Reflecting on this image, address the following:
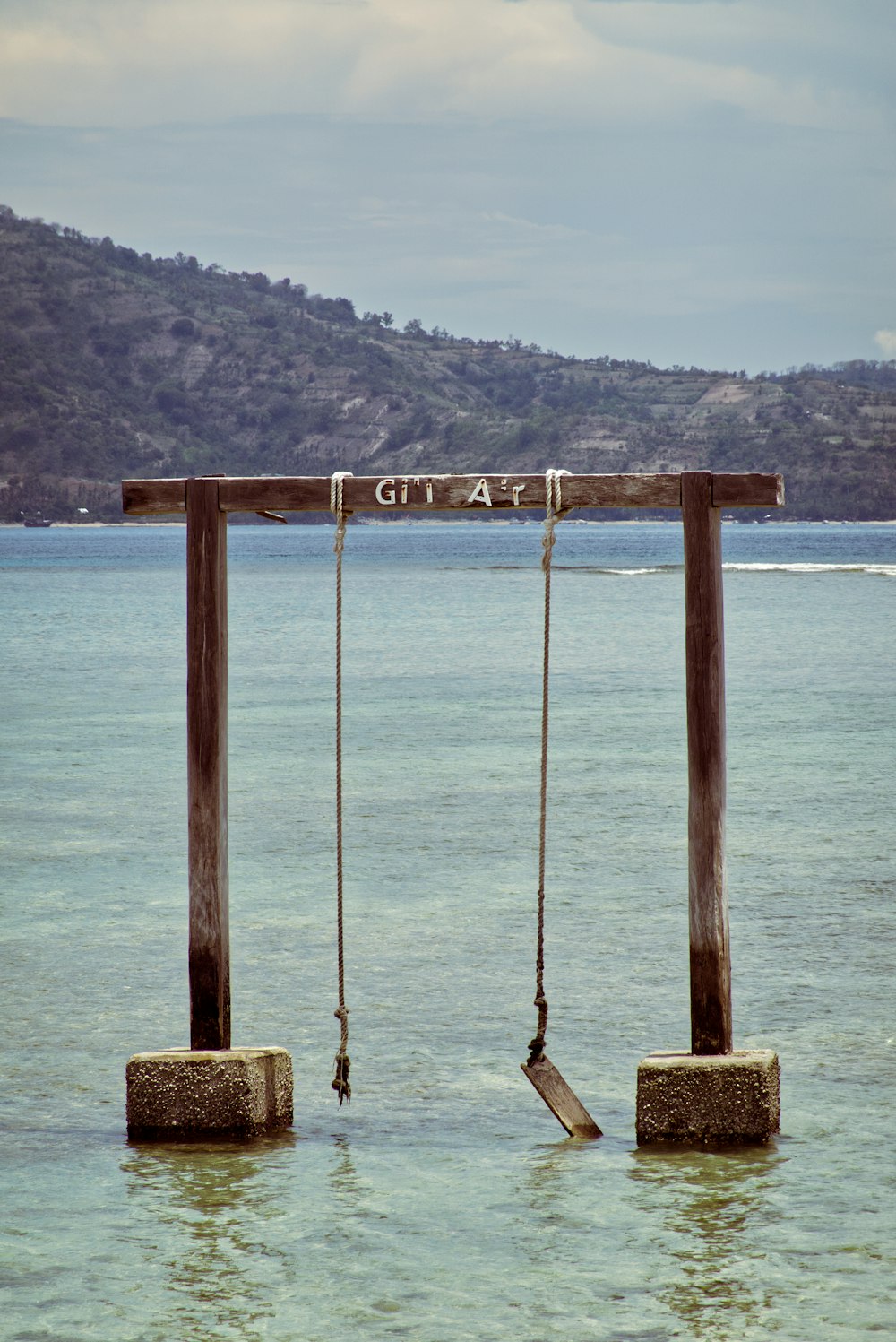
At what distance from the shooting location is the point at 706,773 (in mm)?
6582

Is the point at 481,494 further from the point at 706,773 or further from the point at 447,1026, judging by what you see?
the point at 447,1026

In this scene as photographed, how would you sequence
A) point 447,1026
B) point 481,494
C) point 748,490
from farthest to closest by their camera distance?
point 447,1026 < point 481,494 < point 748,490

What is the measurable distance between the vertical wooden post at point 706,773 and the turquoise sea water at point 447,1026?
0.63m

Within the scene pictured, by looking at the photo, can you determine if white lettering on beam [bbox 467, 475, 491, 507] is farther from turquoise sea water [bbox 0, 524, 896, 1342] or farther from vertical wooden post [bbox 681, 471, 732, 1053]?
turquoise sea water [bbox 0, 524, 896, 1342]

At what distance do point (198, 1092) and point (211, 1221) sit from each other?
29.2 inches

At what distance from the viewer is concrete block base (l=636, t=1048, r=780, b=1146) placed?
21.6ft

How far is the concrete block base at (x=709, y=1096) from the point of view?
6574 millimetres

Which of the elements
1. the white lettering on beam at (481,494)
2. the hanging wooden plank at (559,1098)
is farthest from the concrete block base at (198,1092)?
the white lettering on beam at (481,494)

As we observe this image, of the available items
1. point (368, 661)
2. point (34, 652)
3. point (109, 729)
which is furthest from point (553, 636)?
point (109, 729)

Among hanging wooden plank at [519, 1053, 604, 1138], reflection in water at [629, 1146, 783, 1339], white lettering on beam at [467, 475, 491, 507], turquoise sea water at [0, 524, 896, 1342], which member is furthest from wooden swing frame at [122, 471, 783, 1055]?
turquoise sea water at [0, 524, 896, 1342]

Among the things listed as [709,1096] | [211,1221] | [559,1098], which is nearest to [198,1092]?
[211,1221]

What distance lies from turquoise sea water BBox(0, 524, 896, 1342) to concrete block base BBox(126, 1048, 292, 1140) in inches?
3.8

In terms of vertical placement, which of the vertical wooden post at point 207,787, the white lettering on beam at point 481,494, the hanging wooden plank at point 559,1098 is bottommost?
the hanging wooden plank at point 559,1098

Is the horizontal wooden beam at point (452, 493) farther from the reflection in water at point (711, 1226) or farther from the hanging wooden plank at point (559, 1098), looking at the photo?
the reflection in water at point (711, 1226)
